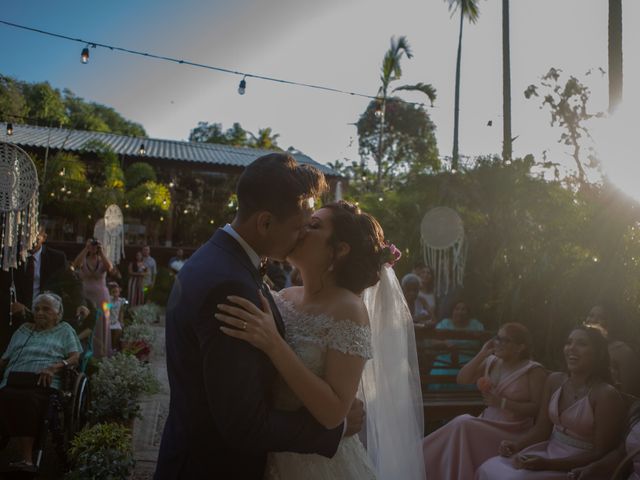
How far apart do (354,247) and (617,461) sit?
209 centimetres

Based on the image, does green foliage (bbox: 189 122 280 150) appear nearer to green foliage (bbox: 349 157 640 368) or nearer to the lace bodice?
green foliage (bbox: 349 157 640 368)

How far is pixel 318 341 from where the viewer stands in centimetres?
217

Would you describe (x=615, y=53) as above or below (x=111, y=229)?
above

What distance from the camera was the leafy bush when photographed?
4977mm

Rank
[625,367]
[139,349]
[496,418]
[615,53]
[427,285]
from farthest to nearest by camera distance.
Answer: [615,53], [139,349], [427,285], [496,418], [625,367]

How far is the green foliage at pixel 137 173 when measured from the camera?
21.1 m

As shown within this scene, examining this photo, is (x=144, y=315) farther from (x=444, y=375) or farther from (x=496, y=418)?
(x=496, y=418)

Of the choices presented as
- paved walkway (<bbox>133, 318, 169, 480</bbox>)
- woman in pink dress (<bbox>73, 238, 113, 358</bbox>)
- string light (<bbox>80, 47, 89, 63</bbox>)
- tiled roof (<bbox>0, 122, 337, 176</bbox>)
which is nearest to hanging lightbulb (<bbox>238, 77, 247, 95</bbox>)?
string light (<bbox>80, 47, 89, 63</bbox>)

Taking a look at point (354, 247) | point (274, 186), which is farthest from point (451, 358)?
point (274, 186)

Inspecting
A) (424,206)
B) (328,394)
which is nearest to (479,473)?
(328,394)

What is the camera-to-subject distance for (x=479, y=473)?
3.86 metres

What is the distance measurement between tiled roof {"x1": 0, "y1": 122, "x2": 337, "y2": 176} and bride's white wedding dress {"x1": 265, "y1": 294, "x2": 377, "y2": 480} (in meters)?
19.7

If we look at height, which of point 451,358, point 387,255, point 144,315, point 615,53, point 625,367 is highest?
point 615,53

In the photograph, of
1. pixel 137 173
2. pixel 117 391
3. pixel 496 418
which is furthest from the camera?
pixel 137 173
